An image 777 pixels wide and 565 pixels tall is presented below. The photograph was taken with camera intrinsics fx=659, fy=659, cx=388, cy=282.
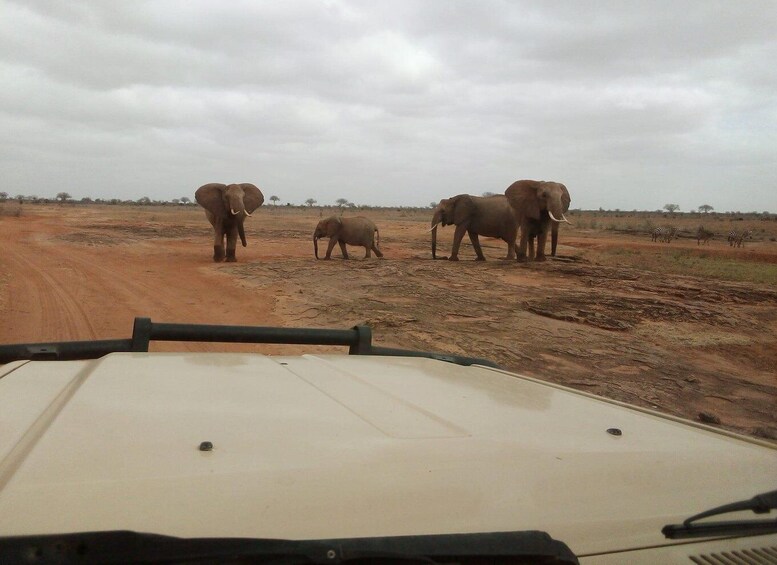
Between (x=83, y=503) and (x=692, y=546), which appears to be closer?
(x=83, y=503)

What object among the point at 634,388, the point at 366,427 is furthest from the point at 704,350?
the point at 366,427

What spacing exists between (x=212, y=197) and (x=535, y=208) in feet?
30.1

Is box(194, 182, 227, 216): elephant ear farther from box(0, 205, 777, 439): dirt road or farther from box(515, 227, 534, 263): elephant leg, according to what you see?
box(515, 227, 534, 263): elephant leg

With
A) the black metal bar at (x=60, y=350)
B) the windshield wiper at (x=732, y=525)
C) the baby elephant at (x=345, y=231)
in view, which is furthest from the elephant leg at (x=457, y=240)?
the windshield wiper at (x=732, y=525)

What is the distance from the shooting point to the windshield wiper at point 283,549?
1127mm

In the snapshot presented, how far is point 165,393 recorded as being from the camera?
200 centimetres

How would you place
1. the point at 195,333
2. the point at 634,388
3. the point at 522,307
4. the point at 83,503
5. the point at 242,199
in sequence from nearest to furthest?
1. the point at 83,503
2. the point at 195,333
3. the point at 634,388
4. the point at 522,307
5. the point at 242,199

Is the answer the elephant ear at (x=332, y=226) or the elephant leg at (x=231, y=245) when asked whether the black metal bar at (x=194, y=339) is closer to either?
the elephant leg at (x=231, y=245)

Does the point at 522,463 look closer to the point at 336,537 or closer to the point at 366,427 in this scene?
the point at 366,427

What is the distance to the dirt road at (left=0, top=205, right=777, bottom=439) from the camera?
25.1ft

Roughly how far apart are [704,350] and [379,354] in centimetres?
736

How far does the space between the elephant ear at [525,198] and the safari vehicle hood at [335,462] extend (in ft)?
57.0

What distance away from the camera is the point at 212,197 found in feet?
59.4

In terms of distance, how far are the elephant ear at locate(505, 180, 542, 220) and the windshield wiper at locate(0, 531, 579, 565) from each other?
18.4m
